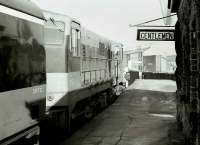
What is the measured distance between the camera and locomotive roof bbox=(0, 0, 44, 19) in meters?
6.87

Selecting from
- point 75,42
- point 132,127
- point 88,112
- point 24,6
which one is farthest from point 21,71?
point 88,112

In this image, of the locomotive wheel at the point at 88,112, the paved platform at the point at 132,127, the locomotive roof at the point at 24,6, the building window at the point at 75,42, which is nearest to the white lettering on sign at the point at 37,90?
the locomotive roof at the point at 24,6

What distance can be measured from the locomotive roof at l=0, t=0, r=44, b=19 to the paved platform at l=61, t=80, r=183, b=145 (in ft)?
16.1

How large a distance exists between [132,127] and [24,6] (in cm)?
812

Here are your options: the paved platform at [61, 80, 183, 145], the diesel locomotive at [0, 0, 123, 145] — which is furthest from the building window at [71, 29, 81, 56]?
the paved platform at [61, 80, 183, 145]

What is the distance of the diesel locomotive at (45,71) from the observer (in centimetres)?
675

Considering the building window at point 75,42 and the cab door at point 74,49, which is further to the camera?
the building window at point 75,42

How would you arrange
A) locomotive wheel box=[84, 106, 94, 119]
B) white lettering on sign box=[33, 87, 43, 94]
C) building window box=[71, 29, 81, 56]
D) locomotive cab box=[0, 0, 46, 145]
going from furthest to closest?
locomotive wheel box=[84, 106, 94, 119] → building window box=[71, 29, 81, 56] → white lettering on sign box=[33, 87, 43, 94] → locomotive cab box=[0, 0, 46, 145]

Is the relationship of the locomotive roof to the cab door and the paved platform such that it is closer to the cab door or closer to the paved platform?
the cab door

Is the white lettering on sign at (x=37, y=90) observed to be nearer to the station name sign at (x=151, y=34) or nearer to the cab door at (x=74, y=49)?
the cab door at (x=74, y=49)

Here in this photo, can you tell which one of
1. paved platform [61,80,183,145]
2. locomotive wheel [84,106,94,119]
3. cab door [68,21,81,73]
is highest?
cab door [68,21,81,73]

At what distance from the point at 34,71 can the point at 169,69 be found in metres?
98.6

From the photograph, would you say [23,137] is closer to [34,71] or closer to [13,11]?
→ [34,71]

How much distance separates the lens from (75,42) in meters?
13.3
